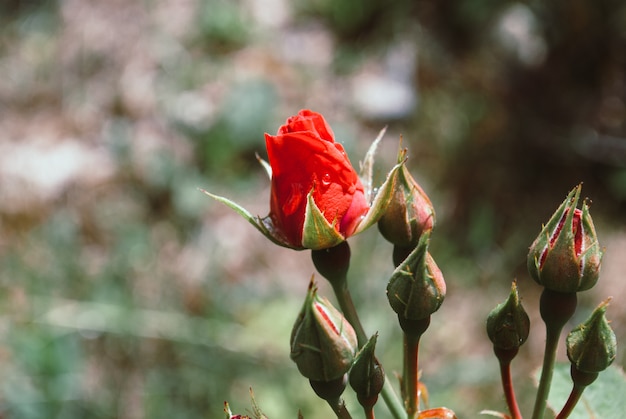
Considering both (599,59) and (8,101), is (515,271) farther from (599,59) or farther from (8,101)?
(8,101)

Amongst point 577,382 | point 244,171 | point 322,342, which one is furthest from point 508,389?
point 244,171

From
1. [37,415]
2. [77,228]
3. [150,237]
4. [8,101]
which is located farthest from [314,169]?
[8,101]

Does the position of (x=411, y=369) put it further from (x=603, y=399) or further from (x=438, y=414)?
(x=603, y=399)

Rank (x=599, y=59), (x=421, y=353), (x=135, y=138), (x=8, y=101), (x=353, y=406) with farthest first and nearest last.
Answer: (x=8, y=101) < (x=135, y=138) < (x=599, y=59) < (x=421, y=353) < (x=353, y=406)

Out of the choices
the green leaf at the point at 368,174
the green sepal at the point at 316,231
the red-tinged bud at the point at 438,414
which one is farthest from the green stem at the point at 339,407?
the green leaf at the point at 368,174

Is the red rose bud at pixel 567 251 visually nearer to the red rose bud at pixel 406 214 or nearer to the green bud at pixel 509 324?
the green bud at pixel 509 324
